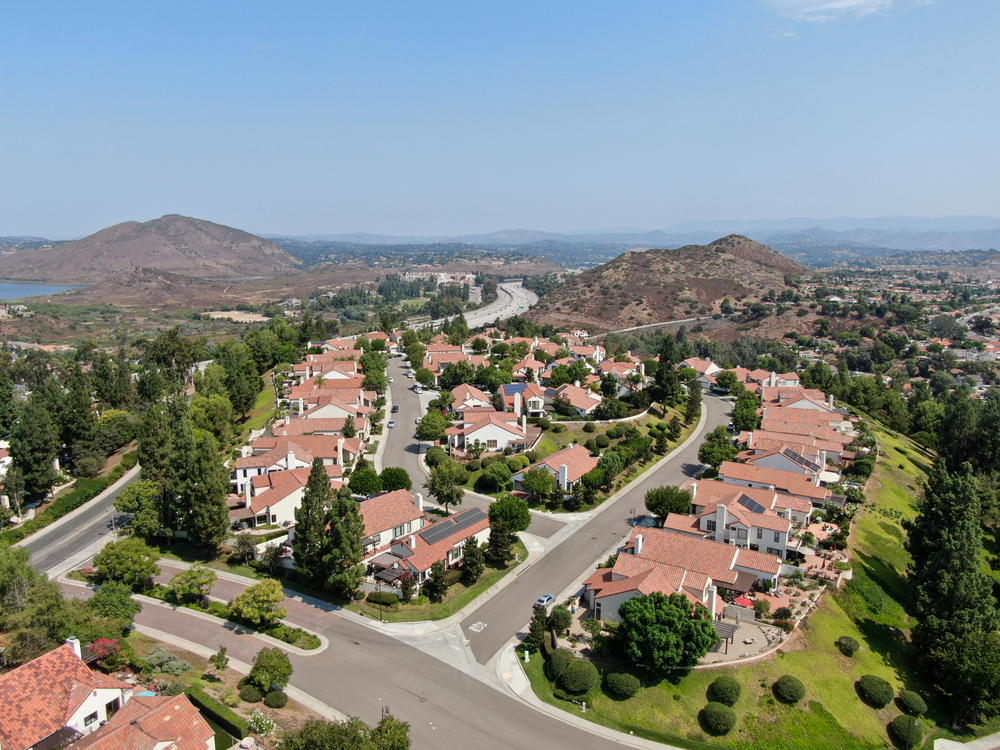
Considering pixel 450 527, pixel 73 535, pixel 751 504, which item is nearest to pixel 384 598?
pixel 450 527

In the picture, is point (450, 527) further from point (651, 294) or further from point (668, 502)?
point (651, 294)

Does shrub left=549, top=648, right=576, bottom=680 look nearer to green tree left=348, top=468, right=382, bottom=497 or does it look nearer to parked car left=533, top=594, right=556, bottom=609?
parked car left=533, top=594, right=556, bottom=609

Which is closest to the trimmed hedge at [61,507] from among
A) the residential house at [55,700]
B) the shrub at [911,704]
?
the residential house at [55,700]

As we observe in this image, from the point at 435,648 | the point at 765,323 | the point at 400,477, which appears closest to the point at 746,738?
the point at 435,648

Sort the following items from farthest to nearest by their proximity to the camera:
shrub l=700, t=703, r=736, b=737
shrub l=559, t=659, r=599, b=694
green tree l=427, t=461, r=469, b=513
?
green tree l=427, t=461, r=469, b=513 → shrub l=559, t=659, r=599, b=694 → shrub l=700, t=703, r=736, b=737

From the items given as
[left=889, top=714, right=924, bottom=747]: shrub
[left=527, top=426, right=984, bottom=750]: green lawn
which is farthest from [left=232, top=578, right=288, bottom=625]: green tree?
[left=889, top=714, right=924, bottom=747]: shrub

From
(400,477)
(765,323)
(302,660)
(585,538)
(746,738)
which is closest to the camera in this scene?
(746,738)

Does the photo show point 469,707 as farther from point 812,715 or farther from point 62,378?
point 62,378
